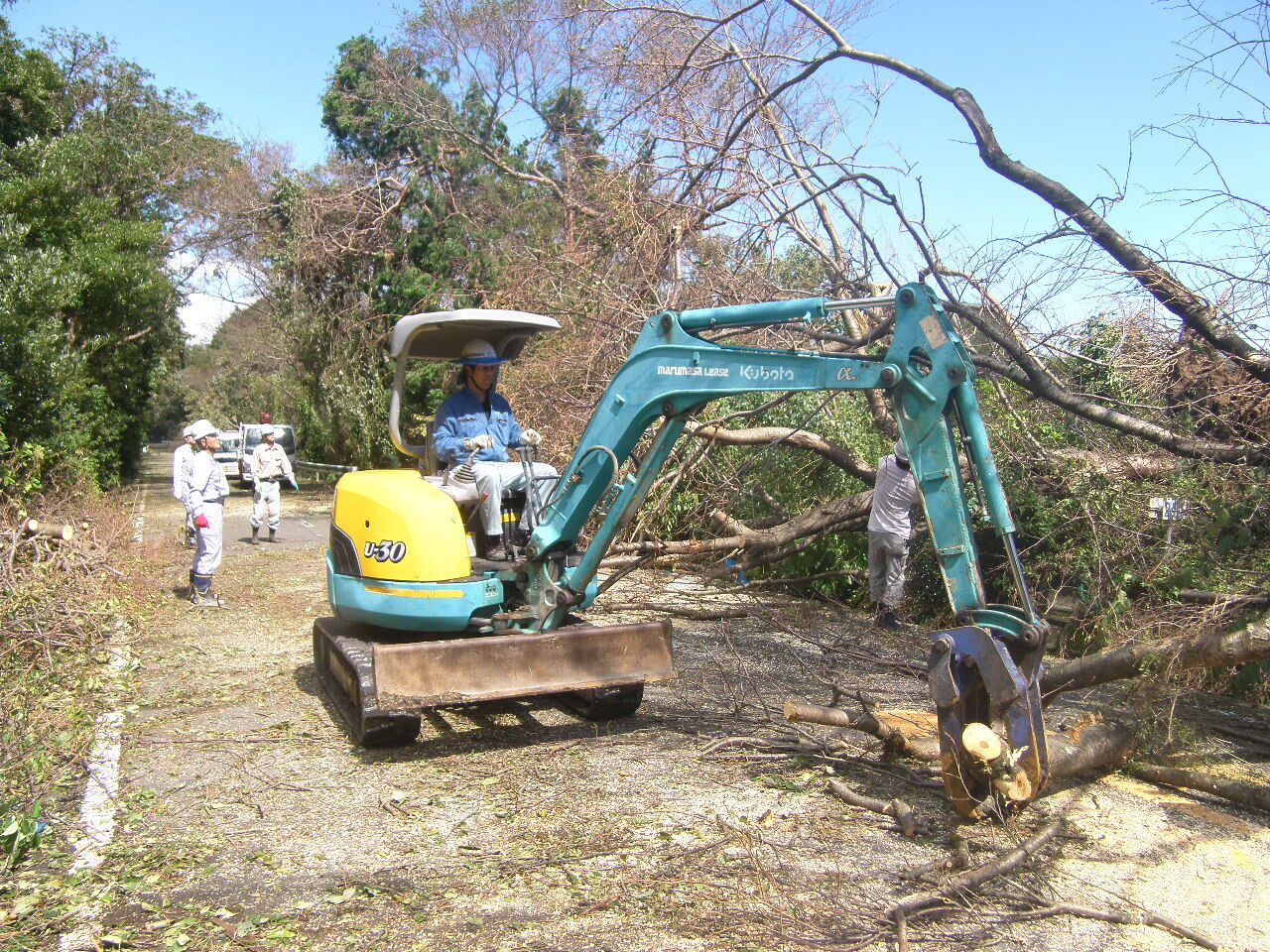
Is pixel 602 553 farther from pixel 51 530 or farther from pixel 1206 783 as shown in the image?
pixel 51 530

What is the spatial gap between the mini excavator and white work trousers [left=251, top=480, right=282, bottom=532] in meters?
Result: 9.52

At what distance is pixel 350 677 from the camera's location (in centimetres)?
624

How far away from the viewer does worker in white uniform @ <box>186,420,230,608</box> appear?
10.7 metres

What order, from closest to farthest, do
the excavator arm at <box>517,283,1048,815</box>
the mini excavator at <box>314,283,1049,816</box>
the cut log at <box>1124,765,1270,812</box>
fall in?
the excavator arm at <box>517,283,1048,815</box>, the mini excavator at <box>314,283,1049,816</box>, the cut log at <box>1124,765,1270,812</box>

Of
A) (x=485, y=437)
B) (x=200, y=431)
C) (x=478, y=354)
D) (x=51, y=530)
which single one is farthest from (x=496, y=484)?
(x=200, y=431)

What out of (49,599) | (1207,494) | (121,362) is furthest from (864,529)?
(121,362)

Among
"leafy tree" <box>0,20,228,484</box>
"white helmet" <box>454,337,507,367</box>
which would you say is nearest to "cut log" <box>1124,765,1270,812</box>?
"white helmet" <box>454,337,507,367</box>

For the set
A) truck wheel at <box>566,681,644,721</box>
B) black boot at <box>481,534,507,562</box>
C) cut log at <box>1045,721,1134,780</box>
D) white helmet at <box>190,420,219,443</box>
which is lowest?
truck wheel at <box>566,681,644,721</box>

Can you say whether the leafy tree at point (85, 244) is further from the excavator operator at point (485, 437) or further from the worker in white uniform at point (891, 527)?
A: the worker in white uniform at point (891, 527)

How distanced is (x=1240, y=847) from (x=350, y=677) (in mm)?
4797

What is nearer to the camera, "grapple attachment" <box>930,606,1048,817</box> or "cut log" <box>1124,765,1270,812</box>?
"grapple attachment" <box>930,606,1048,817</box>

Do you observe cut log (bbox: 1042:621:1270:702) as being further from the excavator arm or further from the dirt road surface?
the excavator arm

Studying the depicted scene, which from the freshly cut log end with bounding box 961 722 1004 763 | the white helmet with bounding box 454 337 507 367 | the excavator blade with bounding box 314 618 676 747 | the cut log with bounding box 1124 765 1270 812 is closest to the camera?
the freshly cut log end with bounding box 961 722 1004 763

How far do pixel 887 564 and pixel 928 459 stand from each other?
16.2 feet
